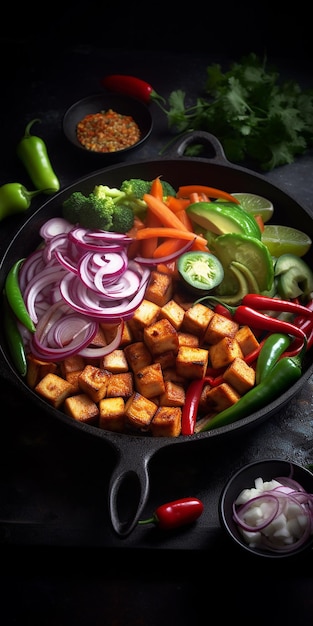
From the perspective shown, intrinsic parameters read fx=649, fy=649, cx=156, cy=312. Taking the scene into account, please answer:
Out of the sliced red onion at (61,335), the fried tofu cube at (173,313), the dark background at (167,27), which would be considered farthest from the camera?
the dark background at (167,27)

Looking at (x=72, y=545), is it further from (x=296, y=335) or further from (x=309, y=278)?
(x=309, y=278)

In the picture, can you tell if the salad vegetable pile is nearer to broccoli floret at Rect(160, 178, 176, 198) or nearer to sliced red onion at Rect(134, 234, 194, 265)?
sliced red onion at Rect(134, 234, 194, 265)

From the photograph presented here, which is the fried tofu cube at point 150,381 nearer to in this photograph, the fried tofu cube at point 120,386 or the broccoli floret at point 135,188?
the fried tofu cube at point 120,386

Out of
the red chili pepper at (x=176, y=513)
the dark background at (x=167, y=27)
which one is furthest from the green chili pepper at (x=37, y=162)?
the red chili pepper at (x=176, y=513)

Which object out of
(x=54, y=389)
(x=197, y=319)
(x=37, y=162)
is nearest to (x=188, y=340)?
(x=197, y=319)

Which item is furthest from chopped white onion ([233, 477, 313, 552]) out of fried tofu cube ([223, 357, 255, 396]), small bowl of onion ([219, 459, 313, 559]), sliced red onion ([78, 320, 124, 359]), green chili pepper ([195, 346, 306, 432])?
sliced red onion ([78, 320, 124, 359])

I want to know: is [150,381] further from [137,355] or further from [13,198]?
[13,198]
